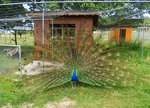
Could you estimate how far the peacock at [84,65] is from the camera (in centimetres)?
585

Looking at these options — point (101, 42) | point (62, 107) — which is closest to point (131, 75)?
point (101, 42)

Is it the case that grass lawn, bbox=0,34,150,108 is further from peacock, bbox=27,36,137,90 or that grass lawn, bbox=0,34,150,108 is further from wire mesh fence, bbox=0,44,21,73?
wire mesh fence, bbox=0,44,21,73

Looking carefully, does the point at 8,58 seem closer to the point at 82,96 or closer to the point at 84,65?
the point at 84,65

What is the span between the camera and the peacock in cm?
585

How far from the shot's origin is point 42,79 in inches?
229

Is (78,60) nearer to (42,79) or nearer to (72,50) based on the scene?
(72,50)

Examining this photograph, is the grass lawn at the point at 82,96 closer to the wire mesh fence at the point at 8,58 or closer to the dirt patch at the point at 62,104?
the dirt patch at the point at 62,104

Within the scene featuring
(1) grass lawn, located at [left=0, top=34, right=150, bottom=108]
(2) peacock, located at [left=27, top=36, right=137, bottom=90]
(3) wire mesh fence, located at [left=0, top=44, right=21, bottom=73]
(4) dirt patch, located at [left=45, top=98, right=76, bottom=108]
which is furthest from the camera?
(3) wire mesh fence, located at [left=0, top=44, right=21, bottom=73]

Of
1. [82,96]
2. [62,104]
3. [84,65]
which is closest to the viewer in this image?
[62,104]

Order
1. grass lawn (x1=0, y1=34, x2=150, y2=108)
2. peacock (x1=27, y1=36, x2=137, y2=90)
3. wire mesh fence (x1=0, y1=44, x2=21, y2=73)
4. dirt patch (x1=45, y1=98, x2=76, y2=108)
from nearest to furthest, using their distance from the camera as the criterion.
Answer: dirt patch (x1=45, y1=98, x2=76, y2=108) → grass lawn (x1=0, y1=34, x2=150, y2=108) → peacock (x1=27, y1=36, x2=137, y2=90) → wire mesh fence (x1=0, y1=44, x2=21, y2=73)

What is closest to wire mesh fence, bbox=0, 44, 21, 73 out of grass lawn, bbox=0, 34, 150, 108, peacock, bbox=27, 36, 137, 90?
grass lawn, bbox=0, 34, 150, 108

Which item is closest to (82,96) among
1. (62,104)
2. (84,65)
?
(62,104)

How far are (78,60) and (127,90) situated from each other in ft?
4.70

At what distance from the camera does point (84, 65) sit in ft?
19.6
